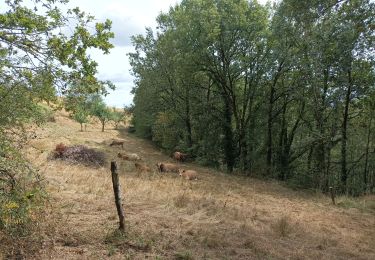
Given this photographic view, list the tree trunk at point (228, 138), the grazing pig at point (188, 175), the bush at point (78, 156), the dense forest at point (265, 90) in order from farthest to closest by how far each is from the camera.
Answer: the tree trunk at point (228, 138), the dense forest at point (265, 90), the bush at point (78, 156), the grazing pig at point (188, 175)

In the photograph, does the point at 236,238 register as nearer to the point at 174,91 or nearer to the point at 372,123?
the point at 174,91

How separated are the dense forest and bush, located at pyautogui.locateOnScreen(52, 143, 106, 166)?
31.3 ft

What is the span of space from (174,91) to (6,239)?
2804cm

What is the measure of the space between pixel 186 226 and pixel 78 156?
13611 millimetres

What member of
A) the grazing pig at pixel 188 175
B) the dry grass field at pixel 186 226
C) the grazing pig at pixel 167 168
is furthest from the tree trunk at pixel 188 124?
the dry grass field at pixel 186 226

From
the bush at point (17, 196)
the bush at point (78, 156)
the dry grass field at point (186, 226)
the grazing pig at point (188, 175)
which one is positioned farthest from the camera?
the bush at point (78, 156)

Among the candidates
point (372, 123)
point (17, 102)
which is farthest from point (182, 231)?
point (372, 123)

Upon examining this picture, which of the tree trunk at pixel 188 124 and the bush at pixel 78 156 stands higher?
the tree trunk at pixel 188 124

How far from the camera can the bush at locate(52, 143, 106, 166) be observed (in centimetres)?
2220

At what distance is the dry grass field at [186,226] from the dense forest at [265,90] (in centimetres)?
865

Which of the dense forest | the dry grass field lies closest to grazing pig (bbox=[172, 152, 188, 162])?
the dense forest

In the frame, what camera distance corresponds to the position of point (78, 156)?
2264cm

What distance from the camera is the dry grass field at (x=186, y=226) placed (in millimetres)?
8797

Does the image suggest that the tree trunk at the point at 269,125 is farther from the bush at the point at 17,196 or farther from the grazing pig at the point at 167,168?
the bush at the point at 17,196
